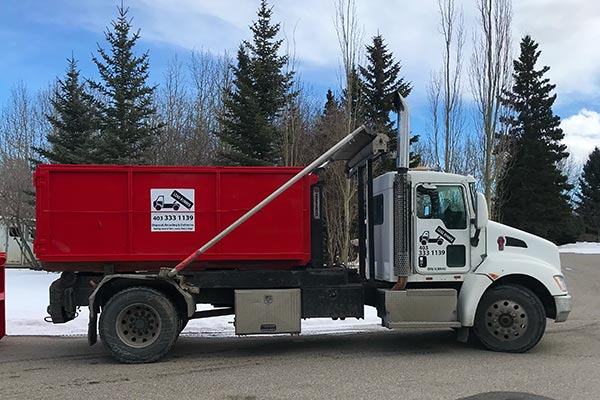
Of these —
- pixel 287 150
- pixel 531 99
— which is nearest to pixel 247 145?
pixel 287 150

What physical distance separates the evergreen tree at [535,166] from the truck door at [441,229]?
3321 centimetres

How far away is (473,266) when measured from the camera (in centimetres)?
826

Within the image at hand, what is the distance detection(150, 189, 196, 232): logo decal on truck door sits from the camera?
8.01m

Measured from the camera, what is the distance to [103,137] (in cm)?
2061

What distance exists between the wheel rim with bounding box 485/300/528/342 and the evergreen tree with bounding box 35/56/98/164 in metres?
17.0

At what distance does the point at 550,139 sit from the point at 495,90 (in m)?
24.0

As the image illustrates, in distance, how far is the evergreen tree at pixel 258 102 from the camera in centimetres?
2033

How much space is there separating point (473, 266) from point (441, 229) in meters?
0.72

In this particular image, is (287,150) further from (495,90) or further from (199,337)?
(199,337)

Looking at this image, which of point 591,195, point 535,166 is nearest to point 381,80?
point 535,166

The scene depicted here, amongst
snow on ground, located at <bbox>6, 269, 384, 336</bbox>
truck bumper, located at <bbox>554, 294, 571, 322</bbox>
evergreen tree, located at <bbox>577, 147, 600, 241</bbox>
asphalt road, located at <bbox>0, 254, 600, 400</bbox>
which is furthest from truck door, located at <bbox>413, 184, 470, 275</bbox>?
evergreen tree, located at <bbox>577, 147, 600, 241</bbox>

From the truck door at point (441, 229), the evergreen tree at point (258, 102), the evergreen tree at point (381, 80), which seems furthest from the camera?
the evergreen tree at point (381, 80)

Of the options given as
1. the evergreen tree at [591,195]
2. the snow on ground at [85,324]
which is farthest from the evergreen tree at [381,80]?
the evergreen tree at [591,195]

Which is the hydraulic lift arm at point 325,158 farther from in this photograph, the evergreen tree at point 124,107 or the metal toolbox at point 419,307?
the evergreen tree at point 124,107
